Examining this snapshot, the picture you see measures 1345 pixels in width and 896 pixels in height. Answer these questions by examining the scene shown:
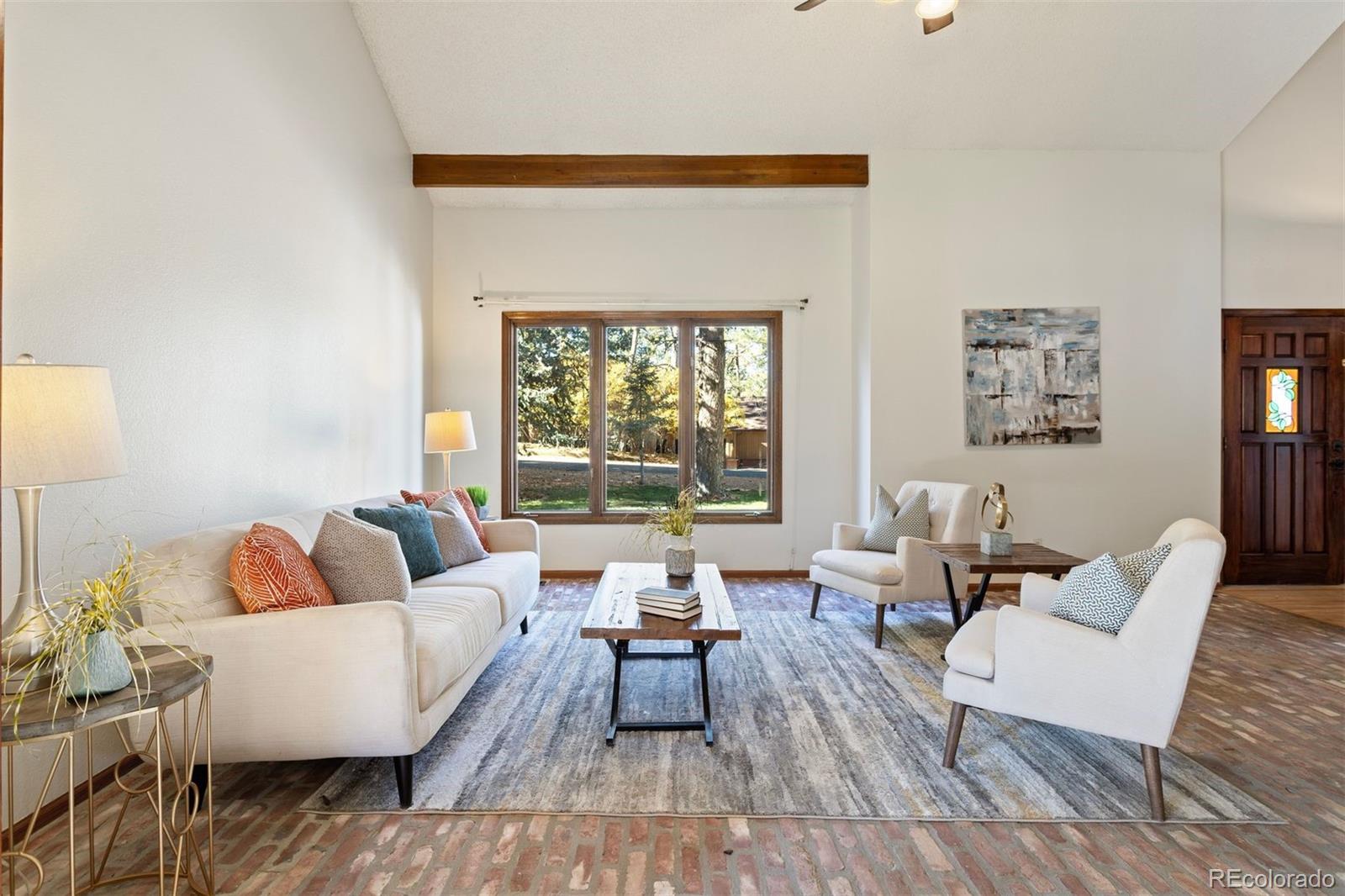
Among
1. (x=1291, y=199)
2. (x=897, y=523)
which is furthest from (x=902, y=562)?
(x=1291, y=199)

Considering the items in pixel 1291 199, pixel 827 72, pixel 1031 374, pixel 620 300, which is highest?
pixel 827 72

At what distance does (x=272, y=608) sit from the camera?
229 cm

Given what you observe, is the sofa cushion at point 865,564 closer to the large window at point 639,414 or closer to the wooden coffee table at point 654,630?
the wooden coffee table at point 654,630

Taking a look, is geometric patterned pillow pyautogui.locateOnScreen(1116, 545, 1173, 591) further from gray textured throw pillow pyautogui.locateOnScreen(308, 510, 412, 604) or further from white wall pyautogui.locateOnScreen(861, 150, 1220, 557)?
white wall pyautogui.locateOnScreen(861, 150, 1220, 557)

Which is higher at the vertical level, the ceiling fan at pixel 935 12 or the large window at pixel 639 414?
the ceiling fan at pixel 935 12

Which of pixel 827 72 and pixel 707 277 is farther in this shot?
pixel 707 277

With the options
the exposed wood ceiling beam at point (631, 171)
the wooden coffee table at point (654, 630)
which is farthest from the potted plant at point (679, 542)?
the exposed wood ceiling beam at point (631, 171)

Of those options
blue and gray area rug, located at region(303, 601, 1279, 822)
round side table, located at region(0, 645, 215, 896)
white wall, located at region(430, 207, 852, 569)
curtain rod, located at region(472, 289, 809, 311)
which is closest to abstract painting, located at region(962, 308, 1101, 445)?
white wall, located at region(430, 207, 852, 569)

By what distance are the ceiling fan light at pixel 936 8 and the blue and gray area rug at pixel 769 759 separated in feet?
10.9

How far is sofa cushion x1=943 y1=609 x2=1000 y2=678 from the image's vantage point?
7.91 ft

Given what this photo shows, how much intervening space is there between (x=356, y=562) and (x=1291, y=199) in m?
6.77

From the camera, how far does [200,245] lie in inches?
113

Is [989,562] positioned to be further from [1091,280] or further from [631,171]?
[631,171]

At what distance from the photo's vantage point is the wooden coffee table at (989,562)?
339cm
